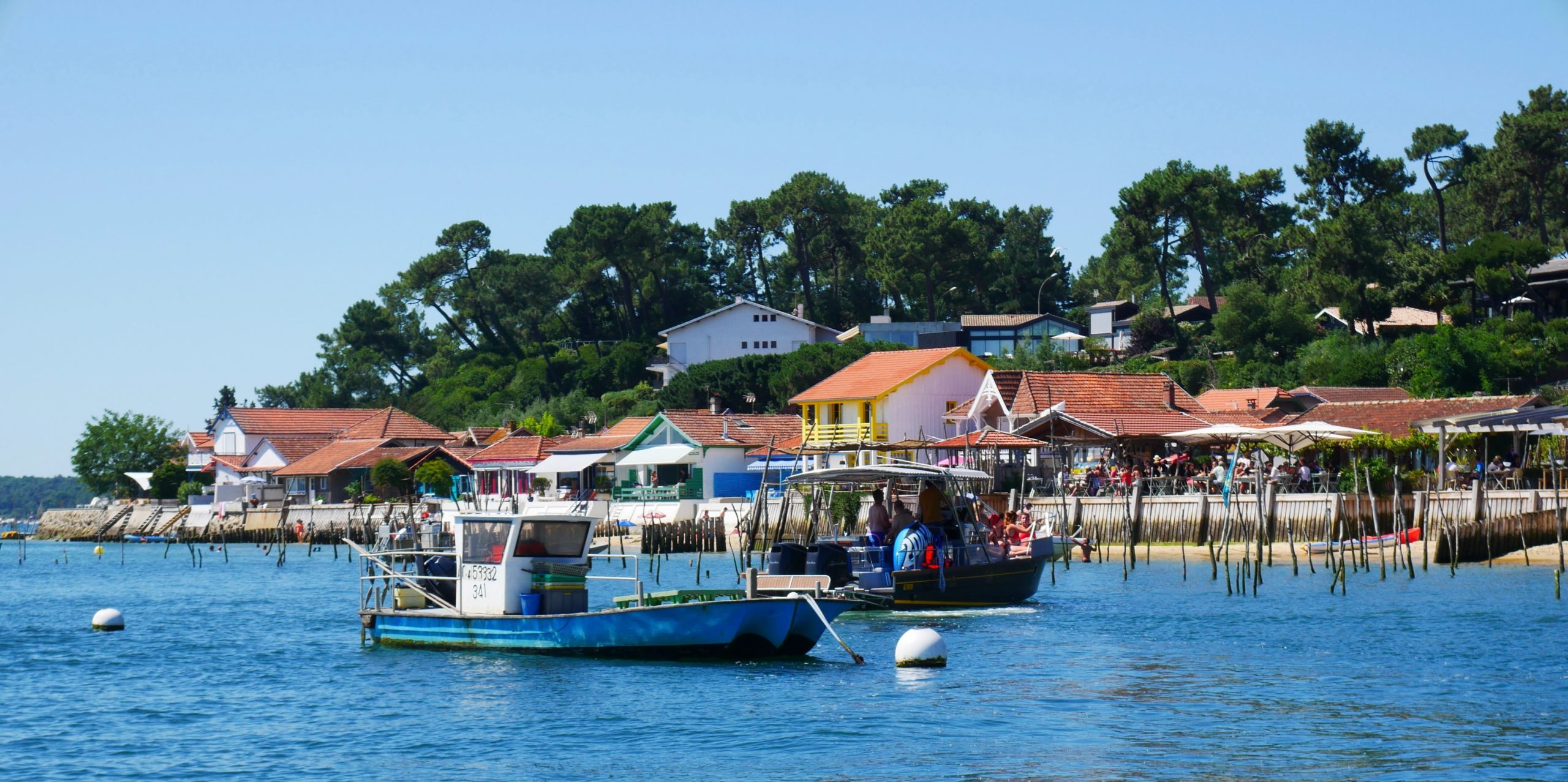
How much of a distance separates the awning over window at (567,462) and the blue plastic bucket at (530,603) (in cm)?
4951

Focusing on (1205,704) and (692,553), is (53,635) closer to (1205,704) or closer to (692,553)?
(1205,704)

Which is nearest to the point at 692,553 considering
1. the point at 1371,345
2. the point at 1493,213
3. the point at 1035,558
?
the point at 1035,558

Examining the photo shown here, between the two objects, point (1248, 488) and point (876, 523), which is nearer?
point (876, 523)

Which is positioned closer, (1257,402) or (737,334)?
(1257,402)

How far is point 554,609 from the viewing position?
84.5ft

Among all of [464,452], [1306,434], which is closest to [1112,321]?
[464,452]

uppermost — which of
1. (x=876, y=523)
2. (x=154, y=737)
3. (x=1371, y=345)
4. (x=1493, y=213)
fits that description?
(x=1493, y=213)

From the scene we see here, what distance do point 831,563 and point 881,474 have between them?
2.84 metres

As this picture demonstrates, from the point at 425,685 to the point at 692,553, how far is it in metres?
38.2

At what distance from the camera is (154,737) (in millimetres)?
20484

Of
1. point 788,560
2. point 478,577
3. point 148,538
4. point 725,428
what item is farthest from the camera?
point 148,538

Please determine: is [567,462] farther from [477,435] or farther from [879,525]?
[879,525]

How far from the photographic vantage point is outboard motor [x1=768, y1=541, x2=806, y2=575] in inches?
1140

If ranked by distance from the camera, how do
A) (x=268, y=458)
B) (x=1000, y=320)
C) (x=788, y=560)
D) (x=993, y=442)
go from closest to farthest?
(x=788, y=560) < (x=993, y=442) < (x=268, y=458) < (x=1000, y=320)
